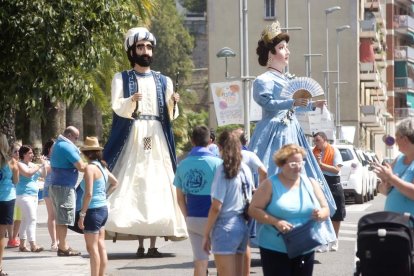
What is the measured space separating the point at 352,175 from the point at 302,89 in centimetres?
2055

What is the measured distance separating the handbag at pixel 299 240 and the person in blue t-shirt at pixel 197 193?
1.97 m

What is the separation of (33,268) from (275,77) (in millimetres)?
3819

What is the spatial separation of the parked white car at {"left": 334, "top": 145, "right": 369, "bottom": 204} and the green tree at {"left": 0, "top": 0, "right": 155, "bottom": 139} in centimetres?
1942

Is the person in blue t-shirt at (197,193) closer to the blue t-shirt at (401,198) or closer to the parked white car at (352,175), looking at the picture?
the blue t-shirt at (401,198)

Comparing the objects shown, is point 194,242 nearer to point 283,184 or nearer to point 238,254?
point 238,254

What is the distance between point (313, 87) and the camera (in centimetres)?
1328

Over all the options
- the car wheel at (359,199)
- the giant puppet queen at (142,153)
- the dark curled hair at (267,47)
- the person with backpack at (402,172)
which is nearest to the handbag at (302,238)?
the person with backpack at (402,172)

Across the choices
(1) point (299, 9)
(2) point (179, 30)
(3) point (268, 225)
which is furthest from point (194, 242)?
(2) point (179, 30)

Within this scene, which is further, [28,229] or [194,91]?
[194,91]

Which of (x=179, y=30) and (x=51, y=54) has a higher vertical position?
(x=179, y=30)

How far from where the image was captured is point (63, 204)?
53.5 feet

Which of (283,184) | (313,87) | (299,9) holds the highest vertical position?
(299,9)

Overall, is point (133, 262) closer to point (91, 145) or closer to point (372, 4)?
point (91, 145)

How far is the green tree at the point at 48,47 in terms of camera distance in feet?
44.1
